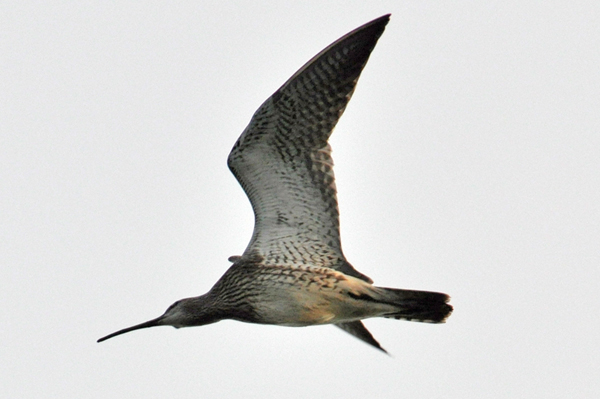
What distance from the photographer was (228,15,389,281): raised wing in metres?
12.7

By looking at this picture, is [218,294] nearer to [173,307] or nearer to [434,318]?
[173,307]

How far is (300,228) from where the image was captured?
43.4 feet

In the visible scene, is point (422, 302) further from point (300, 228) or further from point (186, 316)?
point (186, 316)

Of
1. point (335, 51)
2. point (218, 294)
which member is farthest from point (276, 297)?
point (335, 51)

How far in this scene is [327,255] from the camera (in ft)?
43.3

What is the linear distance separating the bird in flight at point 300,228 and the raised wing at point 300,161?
1cm

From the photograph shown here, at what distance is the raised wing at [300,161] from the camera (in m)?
12.7

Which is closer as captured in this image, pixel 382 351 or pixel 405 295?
pixel 405 295

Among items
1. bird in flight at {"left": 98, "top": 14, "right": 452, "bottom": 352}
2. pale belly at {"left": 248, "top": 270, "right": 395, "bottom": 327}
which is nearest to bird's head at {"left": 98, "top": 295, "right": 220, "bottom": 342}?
bird in flight at {"left": 98, "top": 14, "right": 452, "bottom": 352}

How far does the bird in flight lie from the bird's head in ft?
0.03

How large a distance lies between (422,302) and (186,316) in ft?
7.99

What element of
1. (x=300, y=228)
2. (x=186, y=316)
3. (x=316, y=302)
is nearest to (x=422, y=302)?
(x=316, y=302)

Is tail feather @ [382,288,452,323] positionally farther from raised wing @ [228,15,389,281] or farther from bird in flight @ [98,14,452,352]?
raised wing @ [228,15,389,281]

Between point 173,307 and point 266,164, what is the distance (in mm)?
1787
